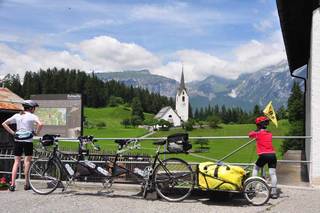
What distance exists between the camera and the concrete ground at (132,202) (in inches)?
293

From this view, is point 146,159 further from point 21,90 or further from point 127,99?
point 127,99

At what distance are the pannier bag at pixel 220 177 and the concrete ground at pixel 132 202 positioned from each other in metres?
0.33

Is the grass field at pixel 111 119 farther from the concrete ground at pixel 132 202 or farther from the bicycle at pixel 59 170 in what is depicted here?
the concrete ground at pixel 132 202

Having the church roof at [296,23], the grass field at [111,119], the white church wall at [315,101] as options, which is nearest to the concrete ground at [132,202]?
the white church wall at [315,101]

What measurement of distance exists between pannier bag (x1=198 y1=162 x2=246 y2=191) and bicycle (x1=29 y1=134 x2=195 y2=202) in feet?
0.85

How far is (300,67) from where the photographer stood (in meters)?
24.7

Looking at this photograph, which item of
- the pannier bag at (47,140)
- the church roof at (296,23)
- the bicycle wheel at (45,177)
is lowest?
the bicycle wheel at (45,177)

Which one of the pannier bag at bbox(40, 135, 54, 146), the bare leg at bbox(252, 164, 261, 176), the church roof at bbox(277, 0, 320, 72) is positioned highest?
the church roof at bbox(277, 0, 320, 72)

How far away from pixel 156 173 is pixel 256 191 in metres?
1.90

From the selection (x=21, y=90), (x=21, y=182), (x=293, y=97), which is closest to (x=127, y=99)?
(x=21, y=90)

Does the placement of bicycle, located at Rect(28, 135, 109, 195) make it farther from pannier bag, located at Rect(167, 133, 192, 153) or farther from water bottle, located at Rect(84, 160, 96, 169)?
pannier bag, located at Rect(167, 133, 192, 153)

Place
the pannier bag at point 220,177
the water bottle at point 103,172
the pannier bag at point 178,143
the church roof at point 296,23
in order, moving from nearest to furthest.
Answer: the pannier bag at point 220,177 < the pannier bag at point 178,143 < the water bottle at point 103,172 < the church roof at point 296,23

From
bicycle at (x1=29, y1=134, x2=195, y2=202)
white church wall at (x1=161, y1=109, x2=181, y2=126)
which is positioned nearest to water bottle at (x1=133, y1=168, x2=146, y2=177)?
bicycle at (x1=29, y1=134, x2=195, y2=202)

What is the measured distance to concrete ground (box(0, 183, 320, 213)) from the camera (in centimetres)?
743
